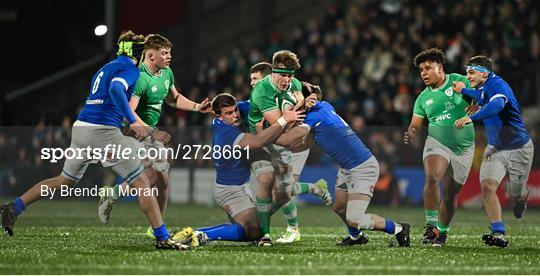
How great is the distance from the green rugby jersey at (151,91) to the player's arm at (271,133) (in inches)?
69.0

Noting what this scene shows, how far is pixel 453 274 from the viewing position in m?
9.09

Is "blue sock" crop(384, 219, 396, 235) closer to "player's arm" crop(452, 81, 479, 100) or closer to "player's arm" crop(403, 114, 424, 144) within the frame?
"player's arm" crop(403, 114, 424, 144)

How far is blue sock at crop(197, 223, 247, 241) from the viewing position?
37.3 feet

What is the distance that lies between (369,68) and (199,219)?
8.52 m

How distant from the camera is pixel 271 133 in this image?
11.2 metres

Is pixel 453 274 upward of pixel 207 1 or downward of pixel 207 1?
downward

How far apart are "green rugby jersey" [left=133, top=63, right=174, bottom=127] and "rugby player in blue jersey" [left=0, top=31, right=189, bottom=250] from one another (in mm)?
761

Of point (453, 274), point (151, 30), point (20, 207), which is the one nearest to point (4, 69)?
point (151, 30)

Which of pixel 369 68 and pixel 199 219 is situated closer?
pixel 199 219

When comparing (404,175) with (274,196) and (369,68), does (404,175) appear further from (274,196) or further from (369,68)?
(274,196)

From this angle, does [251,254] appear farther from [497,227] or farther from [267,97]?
[497,227]

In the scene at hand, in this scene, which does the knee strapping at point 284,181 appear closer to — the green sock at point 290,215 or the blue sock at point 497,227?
the green sock at point 290,215
